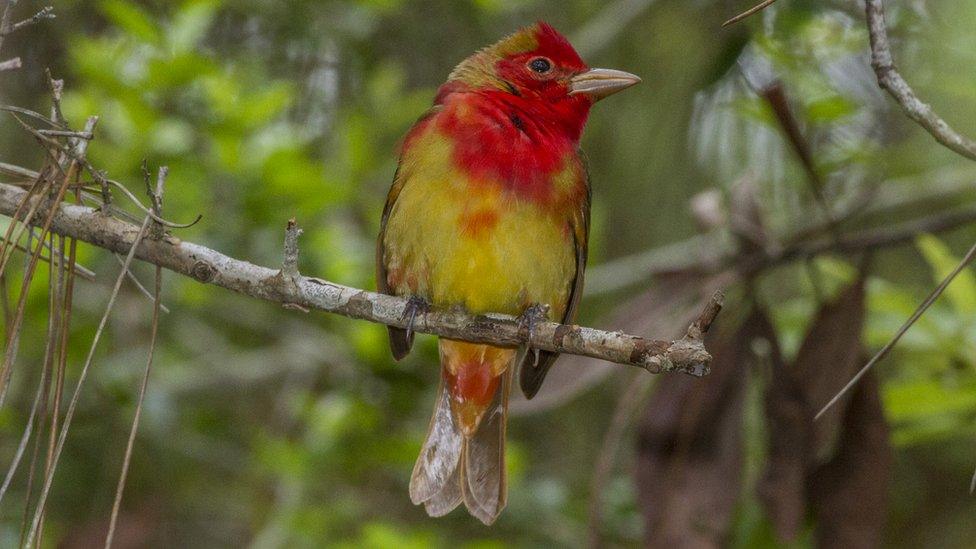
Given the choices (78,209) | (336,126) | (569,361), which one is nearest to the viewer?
(78,209)

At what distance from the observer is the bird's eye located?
3879 millimetres

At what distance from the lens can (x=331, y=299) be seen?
8.76 feet

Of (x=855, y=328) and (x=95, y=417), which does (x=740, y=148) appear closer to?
(x=855, y=328)

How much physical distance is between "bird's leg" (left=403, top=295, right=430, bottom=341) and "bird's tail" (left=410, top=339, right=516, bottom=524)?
0.40 m

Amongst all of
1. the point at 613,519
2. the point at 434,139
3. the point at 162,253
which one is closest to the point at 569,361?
the point at 434,139

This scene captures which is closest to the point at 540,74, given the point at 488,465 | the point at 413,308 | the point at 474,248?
the point at 474,248

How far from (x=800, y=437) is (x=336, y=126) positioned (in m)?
2.63

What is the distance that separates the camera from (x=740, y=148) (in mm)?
4863

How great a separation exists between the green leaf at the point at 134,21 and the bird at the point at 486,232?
3.68 feet

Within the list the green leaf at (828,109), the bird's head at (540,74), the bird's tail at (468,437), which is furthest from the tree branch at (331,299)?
the green leaf at (828,109)

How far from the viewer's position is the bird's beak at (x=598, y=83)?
378 cm

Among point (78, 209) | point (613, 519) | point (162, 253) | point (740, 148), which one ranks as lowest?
point (613, 519)

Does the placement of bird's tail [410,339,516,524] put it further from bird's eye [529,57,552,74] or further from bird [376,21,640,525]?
bird's eye [529,57,552,74]

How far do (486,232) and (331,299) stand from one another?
685 millimetres
